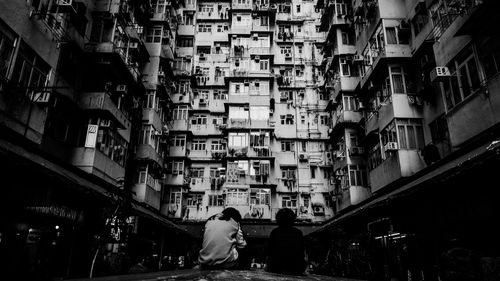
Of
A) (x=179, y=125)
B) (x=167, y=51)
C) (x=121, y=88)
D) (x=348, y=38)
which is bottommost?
(x=121, y=88)

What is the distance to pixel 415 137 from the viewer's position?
15234 millimetres

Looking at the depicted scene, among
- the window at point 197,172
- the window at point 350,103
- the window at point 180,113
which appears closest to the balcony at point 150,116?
the window at point 180,113

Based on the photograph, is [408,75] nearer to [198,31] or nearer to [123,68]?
[123,68]

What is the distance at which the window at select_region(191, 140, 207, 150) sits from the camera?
3031cm

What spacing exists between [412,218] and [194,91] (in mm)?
23399

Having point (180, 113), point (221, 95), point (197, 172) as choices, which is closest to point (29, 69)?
point (180, 113)

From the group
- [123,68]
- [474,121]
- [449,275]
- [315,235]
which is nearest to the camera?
[449,275]

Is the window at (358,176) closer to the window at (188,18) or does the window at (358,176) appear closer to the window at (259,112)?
the window at (259,112)

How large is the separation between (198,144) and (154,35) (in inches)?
385

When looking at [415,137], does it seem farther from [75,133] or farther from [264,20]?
[264,20]

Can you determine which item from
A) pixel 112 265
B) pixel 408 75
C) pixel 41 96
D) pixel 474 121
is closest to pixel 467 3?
pixel 474 121

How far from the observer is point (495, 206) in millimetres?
8891

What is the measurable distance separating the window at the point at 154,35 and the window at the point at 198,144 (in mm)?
9170

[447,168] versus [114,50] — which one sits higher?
[114,50]
